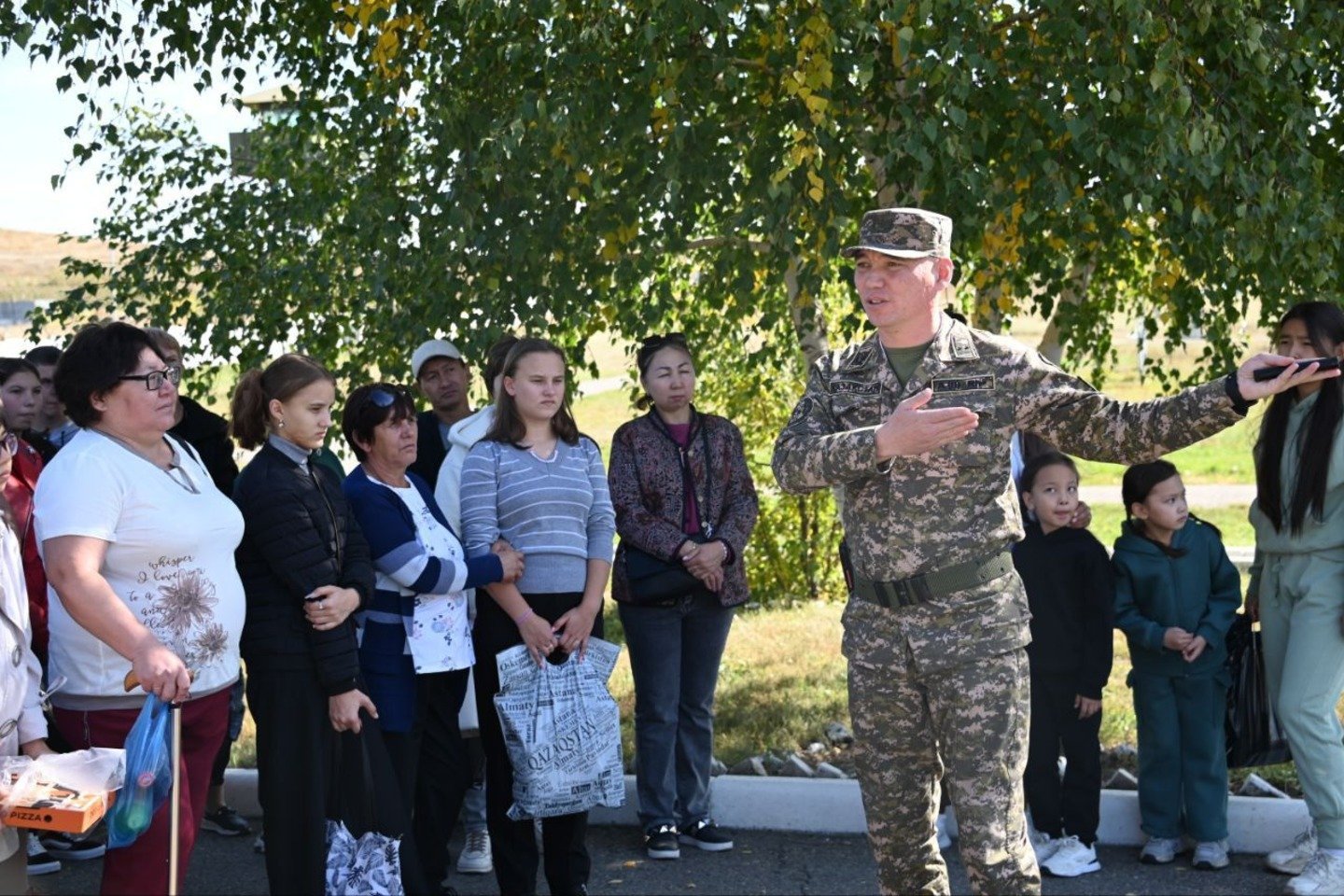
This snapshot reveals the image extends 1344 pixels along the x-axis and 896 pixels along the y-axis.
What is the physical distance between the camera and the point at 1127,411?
3.99 metres

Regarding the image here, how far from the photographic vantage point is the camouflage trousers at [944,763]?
4066 millimetres

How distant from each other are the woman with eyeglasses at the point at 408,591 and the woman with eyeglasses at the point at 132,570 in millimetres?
801

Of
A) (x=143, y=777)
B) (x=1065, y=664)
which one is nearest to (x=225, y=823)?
(x=143, y=777)

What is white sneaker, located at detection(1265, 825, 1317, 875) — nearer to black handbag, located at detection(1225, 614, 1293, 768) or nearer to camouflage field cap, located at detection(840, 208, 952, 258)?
black handbag, located at detection(1225, 614, 1293, 768)

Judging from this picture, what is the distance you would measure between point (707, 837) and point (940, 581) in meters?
2.29

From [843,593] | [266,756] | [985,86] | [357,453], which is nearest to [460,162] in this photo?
[357,453]

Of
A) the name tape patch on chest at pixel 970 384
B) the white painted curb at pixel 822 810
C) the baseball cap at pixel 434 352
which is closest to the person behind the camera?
the name tape patch on chest at pixel 970 384

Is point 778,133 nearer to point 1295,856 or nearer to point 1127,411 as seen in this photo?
point 1127,411

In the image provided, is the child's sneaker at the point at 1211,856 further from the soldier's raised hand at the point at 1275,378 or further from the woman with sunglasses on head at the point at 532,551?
the soldier's raised hand at the point at 1275,378

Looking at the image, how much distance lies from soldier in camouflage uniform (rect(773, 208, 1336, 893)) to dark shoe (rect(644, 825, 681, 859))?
1.64 m

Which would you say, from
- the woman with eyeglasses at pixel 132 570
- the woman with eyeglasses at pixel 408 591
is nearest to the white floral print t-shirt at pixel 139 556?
the woman with eyeglasses at pixel 132 570

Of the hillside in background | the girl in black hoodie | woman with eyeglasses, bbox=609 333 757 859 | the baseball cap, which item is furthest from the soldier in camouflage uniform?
the hillside in background

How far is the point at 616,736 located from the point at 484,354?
1834 mm

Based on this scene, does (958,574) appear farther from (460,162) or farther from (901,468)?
(460,162)
